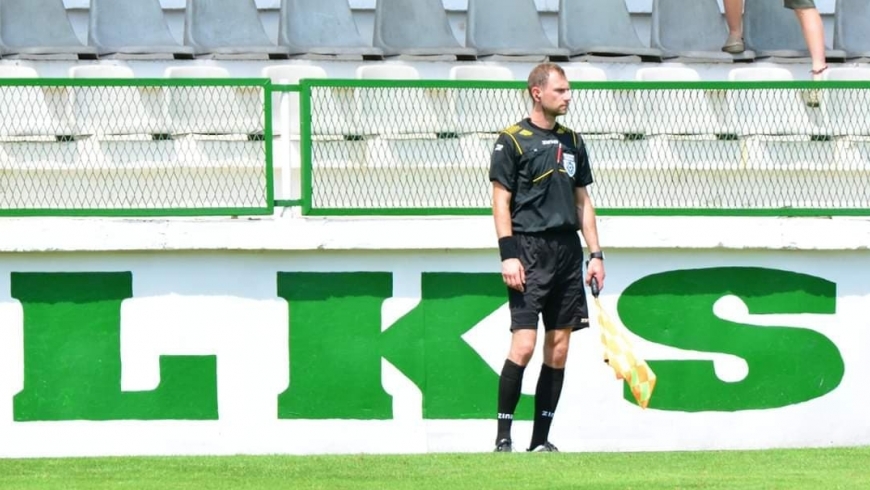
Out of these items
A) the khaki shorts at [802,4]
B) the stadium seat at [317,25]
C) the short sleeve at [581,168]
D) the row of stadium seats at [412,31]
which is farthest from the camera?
the stadium seat at [317,25]

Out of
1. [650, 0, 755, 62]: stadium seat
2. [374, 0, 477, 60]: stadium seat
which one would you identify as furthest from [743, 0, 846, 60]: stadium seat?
[374, 0, 477, 60]: stadium seat

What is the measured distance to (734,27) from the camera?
11672mm

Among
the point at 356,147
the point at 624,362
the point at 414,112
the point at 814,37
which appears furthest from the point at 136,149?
the point at 814,37

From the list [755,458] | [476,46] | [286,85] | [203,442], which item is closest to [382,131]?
[286,85]

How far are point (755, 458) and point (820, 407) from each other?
1706mm

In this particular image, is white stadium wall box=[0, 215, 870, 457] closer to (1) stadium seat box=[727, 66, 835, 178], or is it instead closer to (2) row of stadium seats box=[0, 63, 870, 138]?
(2) row of stadium seats box=[0, 63, 870, 138]

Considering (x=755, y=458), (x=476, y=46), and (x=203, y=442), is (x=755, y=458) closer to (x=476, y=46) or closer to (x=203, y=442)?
(x=203, y=442)

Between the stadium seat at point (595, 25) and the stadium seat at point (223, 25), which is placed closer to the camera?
the stadium seat at point (223, 25)

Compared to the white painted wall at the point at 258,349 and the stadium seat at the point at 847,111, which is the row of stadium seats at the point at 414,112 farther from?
the white painted wall at the point at 258,349

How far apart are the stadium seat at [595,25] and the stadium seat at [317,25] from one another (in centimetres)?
156

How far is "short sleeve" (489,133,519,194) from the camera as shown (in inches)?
268

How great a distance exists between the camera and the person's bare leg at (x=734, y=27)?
1164cm

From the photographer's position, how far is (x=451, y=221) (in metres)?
8.09

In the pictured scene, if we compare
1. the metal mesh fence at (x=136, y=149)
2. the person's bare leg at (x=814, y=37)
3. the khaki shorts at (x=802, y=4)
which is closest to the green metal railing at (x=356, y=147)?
the metal mesh fence at (x=136, y=149)
